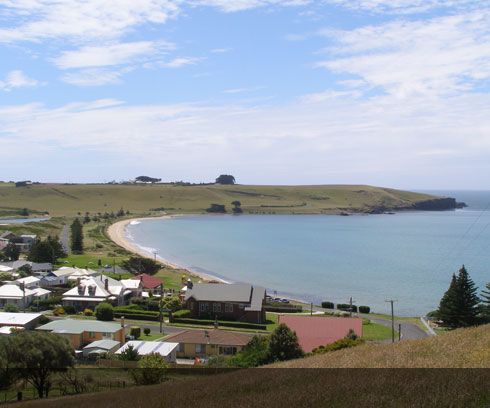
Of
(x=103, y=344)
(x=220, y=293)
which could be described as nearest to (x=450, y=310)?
(x=220, y=293)

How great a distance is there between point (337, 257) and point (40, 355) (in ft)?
231

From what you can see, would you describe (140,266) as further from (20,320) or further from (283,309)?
(20,320)

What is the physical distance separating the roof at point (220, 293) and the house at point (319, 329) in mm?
11451

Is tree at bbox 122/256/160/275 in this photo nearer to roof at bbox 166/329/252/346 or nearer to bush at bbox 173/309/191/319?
bush at bbox 173/309/191/319

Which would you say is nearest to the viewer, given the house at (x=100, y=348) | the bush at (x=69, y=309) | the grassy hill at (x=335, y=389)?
the grassy hill at (x=335, y=389)

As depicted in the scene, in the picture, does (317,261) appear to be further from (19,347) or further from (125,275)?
(19,347)

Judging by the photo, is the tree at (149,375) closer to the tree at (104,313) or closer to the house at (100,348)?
the house at (100,348)

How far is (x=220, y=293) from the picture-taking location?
38.4 metres

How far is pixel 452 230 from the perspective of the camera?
12312 cm

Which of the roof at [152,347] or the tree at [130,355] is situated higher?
the tree at [130,355]

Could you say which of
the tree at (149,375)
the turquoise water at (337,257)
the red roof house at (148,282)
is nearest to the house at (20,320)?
the red roof house at (148,282)

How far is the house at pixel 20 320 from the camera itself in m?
26.9

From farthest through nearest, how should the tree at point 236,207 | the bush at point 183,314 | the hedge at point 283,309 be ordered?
the tree at point 236,207
the hedge at point 283,309
the bush at point 183,314

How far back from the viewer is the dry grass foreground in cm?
873
